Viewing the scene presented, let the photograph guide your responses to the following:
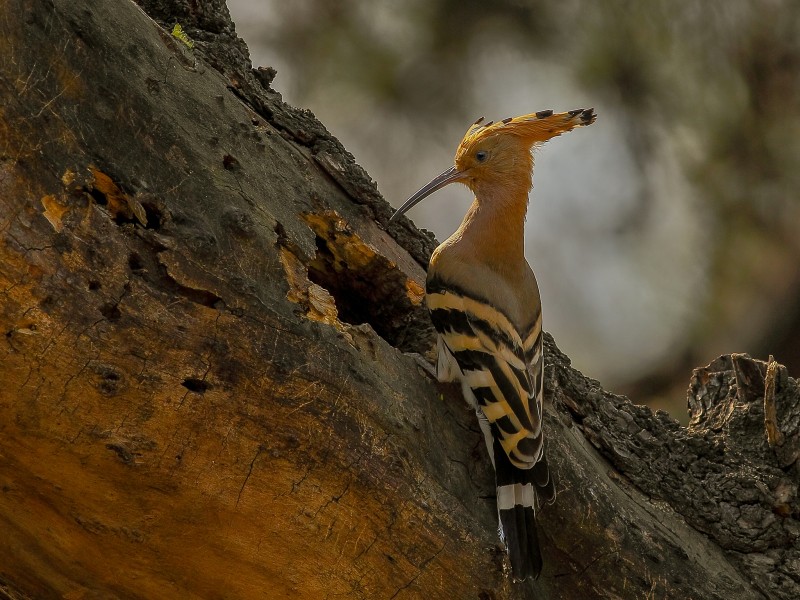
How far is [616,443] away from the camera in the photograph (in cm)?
199

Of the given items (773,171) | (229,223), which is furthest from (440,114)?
(229,223)

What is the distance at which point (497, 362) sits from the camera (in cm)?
196

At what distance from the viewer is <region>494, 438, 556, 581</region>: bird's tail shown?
1665mm

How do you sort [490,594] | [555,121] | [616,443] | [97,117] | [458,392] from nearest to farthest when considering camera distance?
[97,117] → [490,594] → [458,392] → [616,443] → [555,121]

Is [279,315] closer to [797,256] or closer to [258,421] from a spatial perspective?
[258,421]

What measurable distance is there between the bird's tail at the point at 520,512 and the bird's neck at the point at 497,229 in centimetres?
60

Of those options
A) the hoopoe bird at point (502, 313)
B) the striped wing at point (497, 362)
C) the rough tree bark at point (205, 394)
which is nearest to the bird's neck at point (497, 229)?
the hoopoe bird at point (502, 313)

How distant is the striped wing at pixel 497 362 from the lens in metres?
1.76

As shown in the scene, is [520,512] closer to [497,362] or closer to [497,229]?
[497,362]

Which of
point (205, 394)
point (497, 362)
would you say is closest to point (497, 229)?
point (497, 362)

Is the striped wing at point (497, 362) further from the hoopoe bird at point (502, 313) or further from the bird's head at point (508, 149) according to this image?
the bird's head at point (508, 149)

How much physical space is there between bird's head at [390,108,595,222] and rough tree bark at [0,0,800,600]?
54 centimetres

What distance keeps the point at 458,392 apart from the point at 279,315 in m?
0.41

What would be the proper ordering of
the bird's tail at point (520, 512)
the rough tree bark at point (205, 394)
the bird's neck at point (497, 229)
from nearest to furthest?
the rough tree bark at point (205, 394), the bird's tail at point (520, 512), the bird's neck at point (497, 229)
